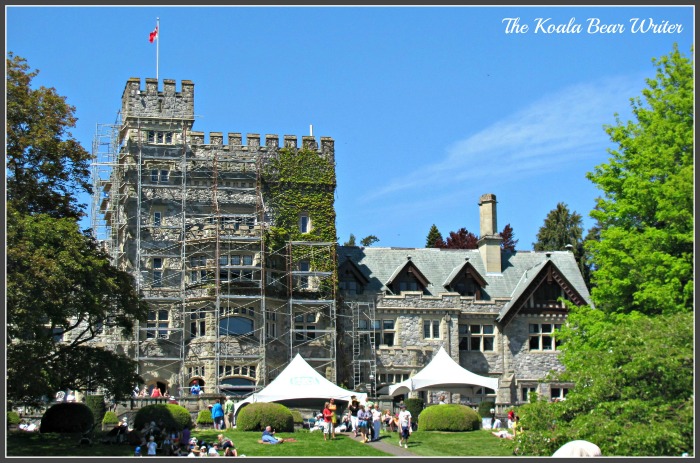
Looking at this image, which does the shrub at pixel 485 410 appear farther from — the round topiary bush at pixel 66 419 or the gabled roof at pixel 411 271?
the round topiary bush at pixel 66 419

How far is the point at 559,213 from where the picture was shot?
79062 mm

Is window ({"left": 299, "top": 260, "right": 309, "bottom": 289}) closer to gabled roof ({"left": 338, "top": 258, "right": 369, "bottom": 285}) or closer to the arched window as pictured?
gabled roof ({"left": 338, "top": 258, "right": 369, "bottom": 285})

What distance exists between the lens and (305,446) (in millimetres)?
33625

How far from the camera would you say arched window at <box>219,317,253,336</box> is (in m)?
51.9

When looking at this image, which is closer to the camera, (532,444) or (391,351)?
(532,444)

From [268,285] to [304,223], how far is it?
456cm

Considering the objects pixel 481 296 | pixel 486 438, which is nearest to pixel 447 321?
pixel 481 296

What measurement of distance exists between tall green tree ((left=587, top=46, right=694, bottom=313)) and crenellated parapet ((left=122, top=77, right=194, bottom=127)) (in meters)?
22.8

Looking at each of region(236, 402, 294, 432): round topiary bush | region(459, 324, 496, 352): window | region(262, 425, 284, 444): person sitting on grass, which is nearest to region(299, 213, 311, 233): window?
region(459, 324, 496, 352): window

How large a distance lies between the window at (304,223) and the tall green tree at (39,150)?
1822 cm

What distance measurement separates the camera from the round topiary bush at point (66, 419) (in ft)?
123

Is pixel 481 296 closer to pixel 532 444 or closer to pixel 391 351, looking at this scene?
pixel 391 351

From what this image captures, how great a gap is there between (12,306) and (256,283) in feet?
70.2

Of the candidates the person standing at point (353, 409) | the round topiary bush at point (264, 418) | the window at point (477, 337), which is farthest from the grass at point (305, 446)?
the window at point (477, 337)
